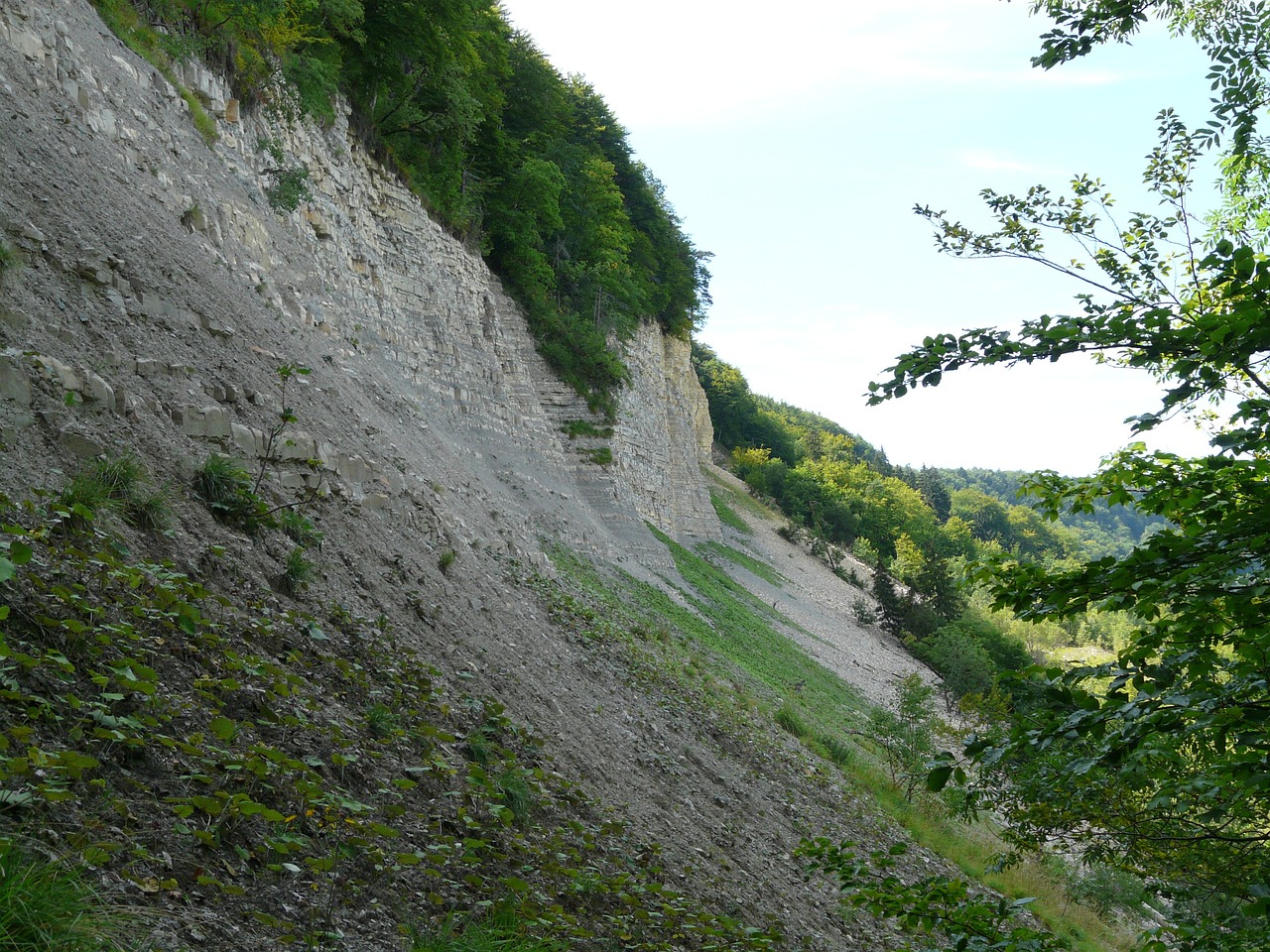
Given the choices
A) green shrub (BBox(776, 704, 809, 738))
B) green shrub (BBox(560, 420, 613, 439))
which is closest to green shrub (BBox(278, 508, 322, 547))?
green shrub (BBox(776, 704, 809, 738))

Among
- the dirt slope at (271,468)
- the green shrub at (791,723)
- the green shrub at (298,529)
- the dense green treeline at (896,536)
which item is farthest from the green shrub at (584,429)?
the green shrub at (298,529)

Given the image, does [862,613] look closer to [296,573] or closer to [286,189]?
[286,189]

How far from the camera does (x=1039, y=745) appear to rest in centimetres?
312

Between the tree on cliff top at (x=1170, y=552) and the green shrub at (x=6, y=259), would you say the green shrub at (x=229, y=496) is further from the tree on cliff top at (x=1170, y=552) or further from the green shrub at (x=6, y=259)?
the tree on cliff top at (x=1170, y=552)

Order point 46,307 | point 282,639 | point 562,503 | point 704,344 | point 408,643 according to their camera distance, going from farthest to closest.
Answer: point 704,344
point 562,503
point 408,643
point 46,307
point 282,639

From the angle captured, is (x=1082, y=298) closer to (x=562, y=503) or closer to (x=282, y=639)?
(x=282, y=639)

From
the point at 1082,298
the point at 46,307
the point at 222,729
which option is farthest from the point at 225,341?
the point at 1082,298

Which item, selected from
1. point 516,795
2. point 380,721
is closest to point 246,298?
point 380,721

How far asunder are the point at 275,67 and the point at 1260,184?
15.9m

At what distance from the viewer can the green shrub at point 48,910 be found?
2562 millimetres

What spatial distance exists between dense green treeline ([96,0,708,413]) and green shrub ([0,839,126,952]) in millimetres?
12241

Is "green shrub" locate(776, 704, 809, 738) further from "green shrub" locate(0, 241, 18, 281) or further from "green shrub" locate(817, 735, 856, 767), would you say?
"green shrub" locate(0, 241, 18, 281)

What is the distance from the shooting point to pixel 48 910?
2.66 meters

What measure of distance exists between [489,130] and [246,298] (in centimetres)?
1853
